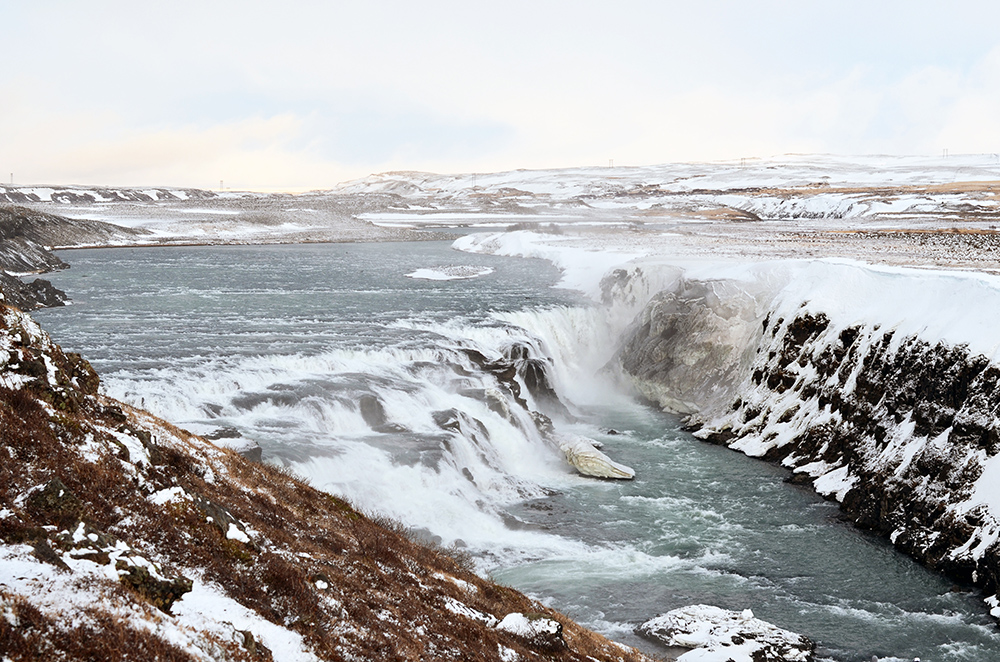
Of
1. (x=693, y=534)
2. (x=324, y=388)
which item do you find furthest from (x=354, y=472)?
(x=693, y=534)

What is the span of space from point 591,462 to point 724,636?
10163mm

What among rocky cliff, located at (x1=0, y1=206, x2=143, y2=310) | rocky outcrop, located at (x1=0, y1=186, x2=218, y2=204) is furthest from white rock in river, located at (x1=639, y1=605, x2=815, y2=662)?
rocky outcrop, located at (x1=0, y1=186, x2=218, y2=204)

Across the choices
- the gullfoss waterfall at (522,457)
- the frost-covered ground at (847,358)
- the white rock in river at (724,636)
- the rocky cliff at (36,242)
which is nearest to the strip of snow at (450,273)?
the frost-covered ground at (847,358)

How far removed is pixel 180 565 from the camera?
7844 mm

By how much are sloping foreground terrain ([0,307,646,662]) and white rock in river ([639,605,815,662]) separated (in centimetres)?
185

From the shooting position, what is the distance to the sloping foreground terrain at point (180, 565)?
248 inches

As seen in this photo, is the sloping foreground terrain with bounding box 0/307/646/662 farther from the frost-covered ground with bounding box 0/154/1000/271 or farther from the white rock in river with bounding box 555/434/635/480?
the frost-covered ground with bounding box 0/154/1000/271

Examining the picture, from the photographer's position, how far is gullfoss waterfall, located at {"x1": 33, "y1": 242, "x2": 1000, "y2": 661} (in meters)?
15.8

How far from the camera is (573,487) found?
2262cm

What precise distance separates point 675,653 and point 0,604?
1118 cm

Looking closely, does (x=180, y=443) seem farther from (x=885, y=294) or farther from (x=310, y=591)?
(x=885, y=294)

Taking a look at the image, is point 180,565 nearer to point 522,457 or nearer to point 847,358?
point 522,457

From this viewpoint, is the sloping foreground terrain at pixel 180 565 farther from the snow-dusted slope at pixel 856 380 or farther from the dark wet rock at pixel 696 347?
the dark wet rock at pixel 696 347

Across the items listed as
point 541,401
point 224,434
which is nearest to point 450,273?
point 541,401
